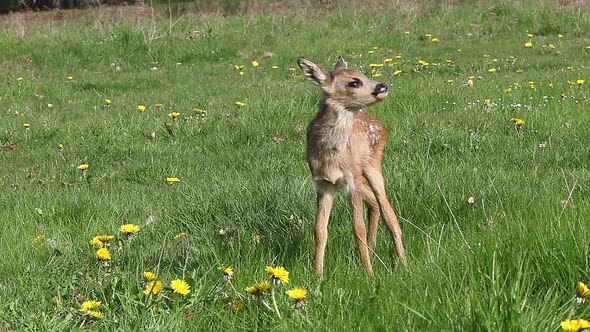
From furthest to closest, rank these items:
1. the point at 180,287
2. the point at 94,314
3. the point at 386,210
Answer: the point at 386,210 < the point at 180,287 < the point at 94,314

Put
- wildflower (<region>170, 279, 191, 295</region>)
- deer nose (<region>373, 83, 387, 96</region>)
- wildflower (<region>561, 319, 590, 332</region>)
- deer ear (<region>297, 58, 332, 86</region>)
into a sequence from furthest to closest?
deer ear (<region>297, 58, 332, 86</region>) < deer nose (<region>373, 83, 387, 96</region>) < wildflower (<region>170, 279, 191, 295</region>) < wildflower (<region>561, 319, 590, 332</region>)

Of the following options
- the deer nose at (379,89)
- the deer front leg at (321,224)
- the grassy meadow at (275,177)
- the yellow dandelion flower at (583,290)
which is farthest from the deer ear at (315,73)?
the yellow dandelion flower at (583,290)

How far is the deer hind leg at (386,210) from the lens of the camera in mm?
3678

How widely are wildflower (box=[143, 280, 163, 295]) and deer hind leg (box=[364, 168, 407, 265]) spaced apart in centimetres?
119

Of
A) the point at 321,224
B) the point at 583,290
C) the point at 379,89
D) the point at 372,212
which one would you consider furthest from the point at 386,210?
the point at 583,290

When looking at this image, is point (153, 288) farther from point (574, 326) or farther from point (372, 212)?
point (574, 326)

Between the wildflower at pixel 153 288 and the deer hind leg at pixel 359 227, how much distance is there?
95 centimetres

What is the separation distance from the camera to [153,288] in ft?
9.87

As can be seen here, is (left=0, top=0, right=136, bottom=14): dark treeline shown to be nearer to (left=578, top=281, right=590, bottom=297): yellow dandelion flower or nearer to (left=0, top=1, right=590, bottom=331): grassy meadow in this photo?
(left=0, top=1, right=590, bottom=331): grassy meadow

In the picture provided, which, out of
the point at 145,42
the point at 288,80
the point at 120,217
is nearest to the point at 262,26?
the point at 145,42

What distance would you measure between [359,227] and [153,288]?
103 cm

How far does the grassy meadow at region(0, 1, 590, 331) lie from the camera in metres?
2.91

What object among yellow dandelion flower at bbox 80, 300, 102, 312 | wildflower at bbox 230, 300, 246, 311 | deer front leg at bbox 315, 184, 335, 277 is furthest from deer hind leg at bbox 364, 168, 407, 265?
yellow dandelion flower at bbox 80, 300, 102, 312

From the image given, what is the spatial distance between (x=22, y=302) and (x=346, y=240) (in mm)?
1691
